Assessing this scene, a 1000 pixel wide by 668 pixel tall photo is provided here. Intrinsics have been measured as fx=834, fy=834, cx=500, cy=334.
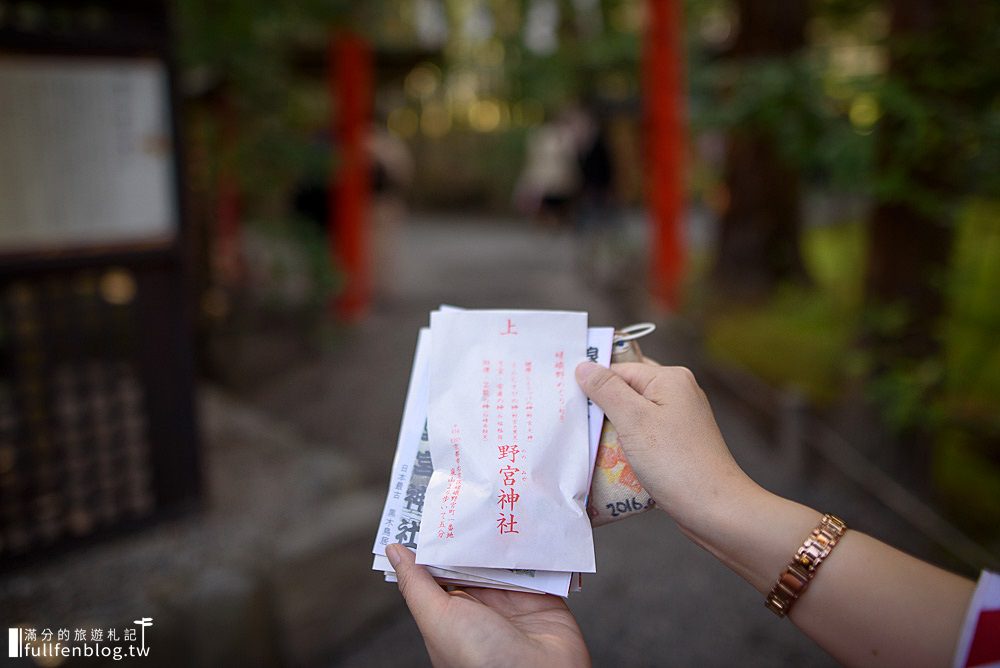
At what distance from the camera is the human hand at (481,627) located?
1.11 m

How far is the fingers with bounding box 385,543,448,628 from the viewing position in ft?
3.77

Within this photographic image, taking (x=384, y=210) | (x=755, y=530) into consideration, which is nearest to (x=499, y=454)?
(x=755, y=530)

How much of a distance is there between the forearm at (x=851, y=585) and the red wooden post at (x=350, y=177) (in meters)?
6.11

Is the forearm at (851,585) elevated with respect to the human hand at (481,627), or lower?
elevated

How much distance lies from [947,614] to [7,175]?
2883 mm

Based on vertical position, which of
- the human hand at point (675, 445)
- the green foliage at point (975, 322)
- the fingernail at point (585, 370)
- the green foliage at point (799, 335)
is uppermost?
the fingernail at point (585, 370)

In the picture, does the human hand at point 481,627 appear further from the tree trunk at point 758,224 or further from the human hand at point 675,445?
the tree trunk at point 758,224

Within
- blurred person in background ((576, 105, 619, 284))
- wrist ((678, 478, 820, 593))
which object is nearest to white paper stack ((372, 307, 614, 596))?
wrist ((678, 478, 820, 593))

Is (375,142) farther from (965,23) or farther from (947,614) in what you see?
(947,614)

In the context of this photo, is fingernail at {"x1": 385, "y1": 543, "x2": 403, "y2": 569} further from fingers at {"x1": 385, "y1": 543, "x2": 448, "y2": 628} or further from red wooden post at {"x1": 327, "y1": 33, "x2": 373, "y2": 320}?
red wooden post at {"x1": 327, "y1": 33, "x2": 373, "y2": 320}

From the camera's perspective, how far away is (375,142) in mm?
8180

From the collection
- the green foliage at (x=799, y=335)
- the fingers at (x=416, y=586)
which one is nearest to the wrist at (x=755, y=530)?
the fingers at (x=416, y=586)

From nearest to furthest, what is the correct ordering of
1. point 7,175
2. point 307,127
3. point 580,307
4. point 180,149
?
point 7,175
point 180,149
point 307,127
point 580,307

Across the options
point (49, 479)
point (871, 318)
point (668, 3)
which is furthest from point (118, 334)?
point (668, 3)
